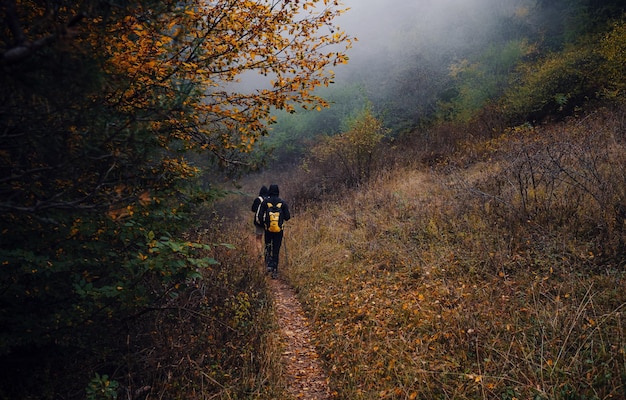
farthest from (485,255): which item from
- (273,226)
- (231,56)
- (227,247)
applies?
(231,56)

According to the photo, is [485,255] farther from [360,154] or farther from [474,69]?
[474,69]

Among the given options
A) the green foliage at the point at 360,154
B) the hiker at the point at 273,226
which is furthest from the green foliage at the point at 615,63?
the hiker at the point at 273,226

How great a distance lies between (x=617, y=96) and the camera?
32.1 ft

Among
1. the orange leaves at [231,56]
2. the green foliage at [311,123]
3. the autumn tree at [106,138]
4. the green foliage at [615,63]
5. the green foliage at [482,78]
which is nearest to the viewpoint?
the autumn tree at [106,138]

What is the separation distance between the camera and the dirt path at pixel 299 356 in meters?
3.93

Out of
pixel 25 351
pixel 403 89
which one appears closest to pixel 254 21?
pixel 25 351

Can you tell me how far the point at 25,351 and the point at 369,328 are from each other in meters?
3.66

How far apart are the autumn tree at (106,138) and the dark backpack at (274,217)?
11.7 feet

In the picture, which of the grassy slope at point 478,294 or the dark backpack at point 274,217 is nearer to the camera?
the grassy slope at point 478,294

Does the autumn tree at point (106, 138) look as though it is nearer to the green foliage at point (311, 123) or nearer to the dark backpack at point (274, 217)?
the dark backpack at point (274, 217)

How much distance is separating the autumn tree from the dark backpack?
357 cm

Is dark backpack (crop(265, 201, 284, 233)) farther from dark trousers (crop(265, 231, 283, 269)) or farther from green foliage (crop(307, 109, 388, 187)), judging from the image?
green foliage (crop(307, 109, 388, 187))

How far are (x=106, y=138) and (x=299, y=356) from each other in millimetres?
3836

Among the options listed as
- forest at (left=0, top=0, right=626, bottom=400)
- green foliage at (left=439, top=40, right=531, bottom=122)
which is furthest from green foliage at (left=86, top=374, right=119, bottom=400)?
green foliage at (left=439, top=40, right=531, bottom=122)
